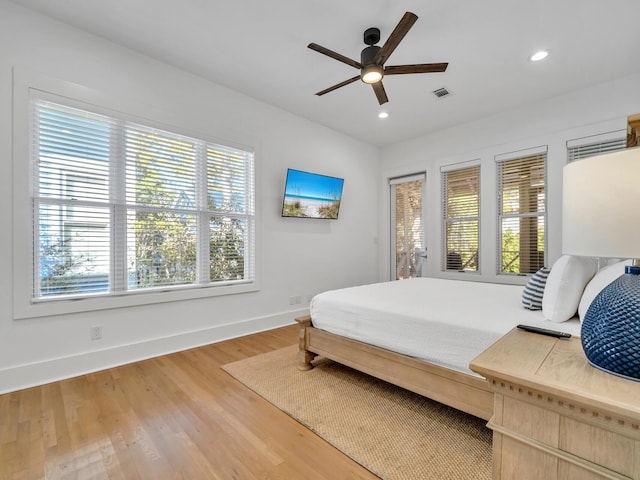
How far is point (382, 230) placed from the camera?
5477mm

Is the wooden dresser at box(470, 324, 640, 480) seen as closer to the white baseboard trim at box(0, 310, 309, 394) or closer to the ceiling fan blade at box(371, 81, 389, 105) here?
the ceiling fan blade at box(371, 81, 389, 105)

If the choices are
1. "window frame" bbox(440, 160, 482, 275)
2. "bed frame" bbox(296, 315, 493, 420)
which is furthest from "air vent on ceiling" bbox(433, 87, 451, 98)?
"bed frame" bbox(296, 315, 493, 420)

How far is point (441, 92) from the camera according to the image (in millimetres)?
3520

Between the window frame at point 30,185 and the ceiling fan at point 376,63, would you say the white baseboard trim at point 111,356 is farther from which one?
the ceiling fan at point 376,63

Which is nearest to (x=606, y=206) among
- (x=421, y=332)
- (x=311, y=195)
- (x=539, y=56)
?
(x=421, y=332)

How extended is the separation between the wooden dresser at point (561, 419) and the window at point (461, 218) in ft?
12.0

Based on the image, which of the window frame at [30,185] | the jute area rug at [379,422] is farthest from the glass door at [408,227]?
the window frame at [30,185]

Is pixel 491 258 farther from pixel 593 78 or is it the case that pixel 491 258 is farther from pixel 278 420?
pixel 278 420

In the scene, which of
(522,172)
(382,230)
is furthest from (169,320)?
(522,172)

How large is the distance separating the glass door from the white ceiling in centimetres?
161

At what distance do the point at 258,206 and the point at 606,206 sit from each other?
11.0 feet

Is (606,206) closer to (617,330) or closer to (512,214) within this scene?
(617,330)

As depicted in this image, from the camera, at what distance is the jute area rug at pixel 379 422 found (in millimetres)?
1486

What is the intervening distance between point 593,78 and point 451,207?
81.7 inches
